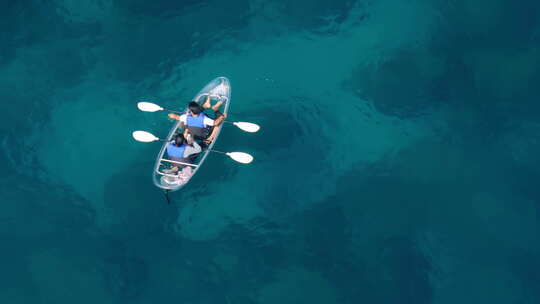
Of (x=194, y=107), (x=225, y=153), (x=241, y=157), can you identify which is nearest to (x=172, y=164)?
(x=225, y=153)

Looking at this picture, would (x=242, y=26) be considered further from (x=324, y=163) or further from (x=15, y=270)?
(x=15, y=270)

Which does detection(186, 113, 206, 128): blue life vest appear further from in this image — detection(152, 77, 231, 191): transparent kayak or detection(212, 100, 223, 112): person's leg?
detection(152, 77, 231, 191): transparent kayak

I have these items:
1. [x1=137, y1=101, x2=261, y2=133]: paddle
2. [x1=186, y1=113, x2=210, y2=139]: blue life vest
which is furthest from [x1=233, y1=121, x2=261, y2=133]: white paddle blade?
[x1=186, y1=113, x2=210, y2=139]: blue life vest

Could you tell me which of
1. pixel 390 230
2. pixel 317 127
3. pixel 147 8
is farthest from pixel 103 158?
pixel 390 230

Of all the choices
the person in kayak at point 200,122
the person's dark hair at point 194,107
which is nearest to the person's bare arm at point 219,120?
the person in kayak at point 200,122

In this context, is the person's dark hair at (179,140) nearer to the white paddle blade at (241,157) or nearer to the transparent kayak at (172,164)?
the transparent kayak at (172,164)

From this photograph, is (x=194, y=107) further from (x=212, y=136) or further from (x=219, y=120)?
(x=212, y=136)
